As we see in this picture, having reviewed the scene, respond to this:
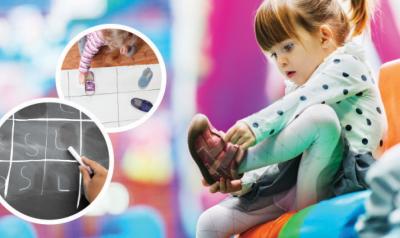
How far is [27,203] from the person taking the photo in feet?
5.41

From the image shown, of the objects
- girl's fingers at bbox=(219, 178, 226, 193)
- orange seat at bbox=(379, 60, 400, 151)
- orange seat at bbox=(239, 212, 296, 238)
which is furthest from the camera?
orange seat at bbox=(379, 60, 400, 151)

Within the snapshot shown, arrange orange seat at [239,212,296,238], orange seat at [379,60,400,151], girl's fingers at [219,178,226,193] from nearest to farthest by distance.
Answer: orange seat at [239,212,296,238] < girl's fingers at [219,178,226,193] < orange seat at [379,60,400,151]

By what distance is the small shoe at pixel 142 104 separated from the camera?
173 centimetres

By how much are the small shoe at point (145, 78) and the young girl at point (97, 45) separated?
59 mm

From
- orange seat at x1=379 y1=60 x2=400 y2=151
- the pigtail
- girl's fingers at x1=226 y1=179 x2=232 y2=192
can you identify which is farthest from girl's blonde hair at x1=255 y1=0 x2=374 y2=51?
girl's fingers at x1=226 y1=179 x2=232 y2=192

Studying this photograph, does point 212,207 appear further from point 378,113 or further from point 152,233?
point 378,113

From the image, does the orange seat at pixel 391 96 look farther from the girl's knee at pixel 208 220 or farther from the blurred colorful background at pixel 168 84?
the girl's knee at pixel 208 220

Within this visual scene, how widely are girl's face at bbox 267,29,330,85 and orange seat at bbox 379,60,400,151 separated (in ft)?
0.77

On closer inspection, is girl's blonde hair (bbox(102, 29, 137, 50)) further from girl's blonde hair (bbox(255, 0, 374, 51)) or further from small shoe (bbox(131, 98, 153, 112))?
girl's blonde hair (bbox(255, 0, 374, 51))

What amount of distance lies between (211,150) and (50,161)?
0.40 metres

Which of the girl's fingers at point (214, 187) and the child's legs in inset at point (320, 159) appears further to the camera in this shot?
the girl's fingers at point (214, 187)

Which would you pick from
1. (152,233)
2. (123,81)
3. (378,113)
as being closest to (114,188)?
(152,233)

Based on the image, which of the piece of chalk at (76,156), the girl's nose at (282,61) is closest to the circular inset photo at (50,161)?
the piece of chalk at (76,156)

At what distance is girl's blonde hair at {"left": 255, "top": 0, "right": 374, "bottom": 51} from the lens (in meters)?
1.68
